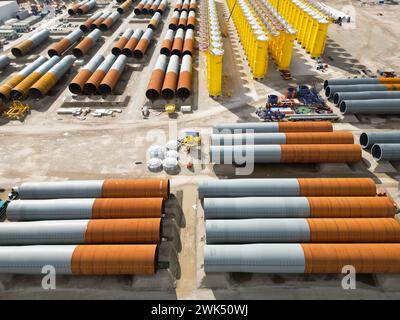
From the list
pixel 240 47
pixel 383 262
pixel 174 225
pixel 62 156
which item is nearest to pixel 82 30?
pixel 240 47

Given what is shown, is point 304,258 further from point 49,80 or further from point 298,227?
point 49,80

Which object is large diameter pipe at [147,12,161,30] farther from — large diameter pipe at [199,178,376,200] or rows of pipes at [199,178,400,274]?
large diameter pipe at [199,178,376,200]

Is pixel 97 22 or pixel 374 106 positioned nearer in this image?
pixel 374 106

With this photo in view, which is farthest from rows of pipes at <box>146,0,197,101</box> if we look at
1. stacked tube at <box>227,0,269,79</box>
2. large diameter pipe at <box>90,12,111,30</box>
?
large diameter pipe at <box>90,12,111,30</box>

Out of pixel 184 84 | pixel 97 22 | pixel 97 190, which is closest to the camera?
pixel 97 190

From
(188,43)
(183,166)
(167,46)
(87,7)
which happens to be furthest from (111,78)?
(87,7)
